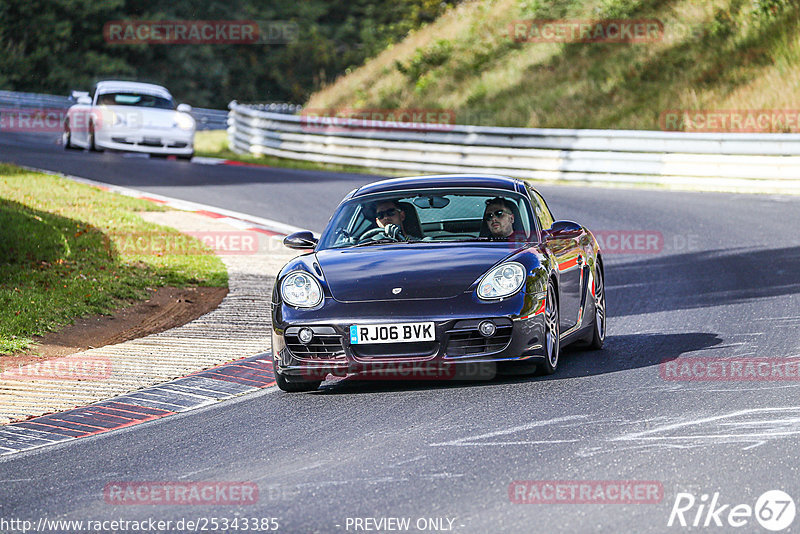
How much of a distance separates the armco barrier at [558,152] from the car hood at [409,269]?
1461 centimetres

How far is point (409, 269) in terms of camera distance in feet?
27.1

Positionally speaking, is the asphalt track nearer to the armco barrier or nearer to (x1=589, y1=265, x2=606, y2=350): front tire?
(x1=589, y1=265, x2=606, y2=350): front tire

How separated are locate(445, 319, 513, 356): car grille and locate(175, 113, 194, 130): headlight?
20.5m

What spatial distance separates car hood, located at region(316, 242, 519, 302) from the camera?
8047 millimetres

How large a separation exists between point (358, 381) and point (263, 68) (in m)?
56.1

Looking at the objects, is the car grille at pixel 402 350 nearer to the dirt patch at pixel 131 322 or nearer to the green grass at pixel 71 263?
the dirt patch at pixel 131 322

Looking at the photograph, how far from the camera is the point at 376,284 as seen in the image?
8.13 meters

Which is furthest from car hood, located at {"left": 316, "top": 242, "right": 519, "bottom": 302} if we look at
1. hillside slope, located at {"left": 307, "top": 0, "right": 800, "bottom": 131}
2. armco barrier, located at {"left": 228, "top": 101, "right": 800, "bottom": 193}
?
hillside slope, located at {"left": 307, "top": 0, "right": 800, "bottom": 131}

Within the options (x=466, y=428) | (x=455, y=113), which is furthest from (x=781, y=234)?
(x=455, y=113)

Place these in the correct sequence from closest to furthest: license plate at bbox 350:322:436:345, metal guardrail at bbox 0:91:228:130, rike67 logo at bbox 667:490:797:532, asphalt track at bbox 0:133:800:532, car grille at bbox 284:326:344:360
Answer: rike67 logo at bbox 667:490:797:532
asphalt track at bbox 0:133:800:532
license plate at bbox 350:322:436:345
car grille at bbox 284:326:344:360
metal guardrail at bbox 0:91:228:130

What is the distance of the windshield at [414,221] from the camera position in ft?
29.7

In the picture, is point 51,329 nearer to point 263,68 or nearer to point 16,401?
point 16,401

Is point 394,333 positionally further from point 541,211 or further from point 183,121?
point 183,121

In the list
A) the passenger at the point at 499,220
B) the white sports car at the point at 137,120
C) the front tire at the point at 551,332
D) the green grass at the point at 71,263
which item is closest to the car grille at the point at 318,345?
the front tire at the point at 551,332
